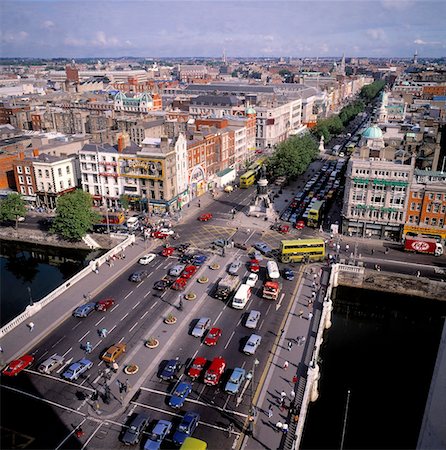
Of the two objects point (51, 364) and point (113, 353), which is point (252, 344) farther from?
point (51, 364)

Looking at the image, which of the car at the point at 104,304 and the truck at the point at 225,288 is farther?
the truck at the point at 225,288

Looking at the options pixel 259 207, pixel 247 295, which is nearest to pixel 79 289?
pixel 247 295

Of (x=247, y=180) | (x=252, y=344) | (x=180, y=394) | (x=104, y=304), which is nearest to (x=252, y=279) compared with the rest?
(x=252, y=344)

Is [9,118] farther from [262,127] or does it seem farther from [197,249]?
[197,249]

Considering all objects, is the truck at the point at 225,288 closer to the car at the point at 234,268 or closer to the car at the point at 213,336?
the car at the point at 234,268

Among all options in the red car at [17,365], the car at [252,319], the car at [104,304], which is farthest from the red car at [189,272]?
the red car at [17,365]

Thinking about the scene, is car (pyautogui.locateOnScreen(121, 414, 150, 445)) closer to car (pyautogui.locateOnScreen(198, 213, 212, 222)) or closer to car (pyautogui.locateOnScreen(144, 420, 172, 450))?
car (pyautogui.locateOnScreen(144, 420, 172, 450))
